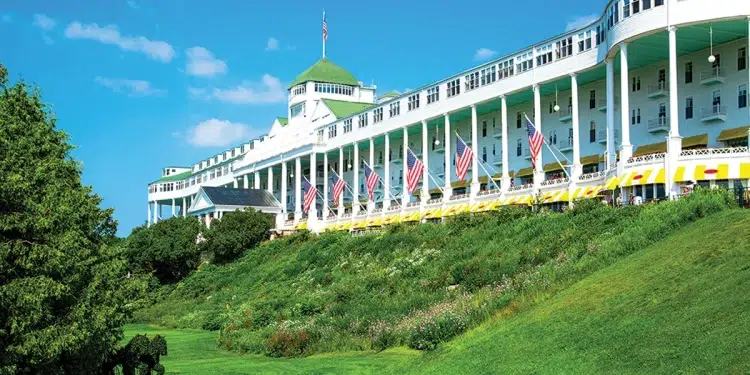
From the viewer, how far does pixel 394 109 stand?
7788 centimetres

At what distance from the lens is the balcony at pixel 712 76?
50094mm

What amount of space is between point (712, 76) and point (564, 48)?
10.2 metres

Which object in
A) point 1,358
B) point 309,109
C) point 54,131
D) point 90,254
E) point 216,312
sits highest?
point 309,109

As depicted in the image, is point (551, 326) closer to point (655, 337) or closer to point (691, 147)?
point (655, 337)

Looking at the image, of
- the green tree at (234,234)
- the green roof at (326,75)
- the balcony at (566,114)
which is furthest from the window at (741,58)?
the green roof at (326,75)

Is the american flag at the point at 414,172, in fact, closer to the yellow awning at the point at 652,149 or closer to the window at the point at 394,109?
the yellow awning at the point at 652,149

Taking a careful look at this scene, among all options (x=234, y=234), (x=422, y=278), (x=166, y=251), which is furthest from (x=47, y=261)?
(x=166, y=251)

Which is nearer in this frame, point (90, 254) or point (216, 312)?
point (90, 254)

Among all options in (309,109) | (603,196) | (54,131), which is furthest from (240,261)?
(54,131)

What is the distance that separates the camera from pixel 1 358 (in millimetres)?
21578

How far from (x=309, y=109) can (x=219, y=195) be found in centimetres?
1488

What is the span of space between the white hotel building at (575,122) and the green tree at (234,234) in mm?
5713

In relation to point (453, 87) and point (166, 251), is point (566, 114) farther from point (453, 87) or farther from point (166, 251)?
point (166, 251)

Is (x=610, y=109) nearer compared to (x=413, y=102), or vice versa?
(x=610, y=109)
